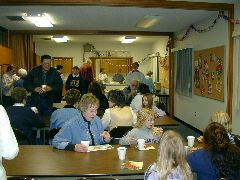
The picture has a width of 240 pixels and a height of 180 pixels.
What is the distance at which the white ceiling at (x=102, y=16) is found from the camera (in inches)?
248

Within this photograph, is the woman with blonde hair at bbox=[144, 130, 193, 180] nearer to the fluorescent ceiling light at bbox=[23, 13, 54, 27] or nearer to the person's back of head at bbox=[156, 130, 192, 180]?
the person's back of head at bbox=[156, 130, 192, 180]

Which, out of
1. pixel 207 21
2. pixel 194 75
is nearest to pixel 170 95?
pixel 194 75

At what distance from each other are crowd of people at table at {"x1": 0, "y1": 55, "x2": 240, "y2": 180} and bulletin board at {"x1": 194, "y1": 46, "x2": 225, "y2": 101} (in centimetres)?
189

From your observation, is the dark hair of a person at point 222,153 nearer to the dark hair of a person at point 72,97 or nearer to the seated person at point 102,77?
the dark hair of a person at point 72,97

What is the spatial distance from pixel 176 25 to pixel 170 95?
2.68 metres

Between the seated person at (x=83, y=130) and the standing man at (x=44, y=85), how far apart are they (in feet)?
7.82

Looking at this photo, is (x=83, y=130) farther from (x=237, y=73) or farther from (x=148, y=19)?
(x=148, y=19)

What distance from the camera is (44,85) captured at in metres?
5.61

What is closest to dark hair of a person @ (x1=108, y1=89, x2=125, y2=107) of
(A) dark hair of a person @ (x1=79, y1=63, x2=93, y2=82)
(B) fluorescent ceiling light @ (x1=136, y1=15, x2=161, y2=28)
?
(B) fluorescent ceiling light @ (x1=136, y1=15, x2=161, y2=28)

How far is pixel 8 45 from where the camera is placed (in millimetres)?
9523

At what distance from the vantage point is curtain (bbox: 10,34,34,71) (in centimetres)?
978

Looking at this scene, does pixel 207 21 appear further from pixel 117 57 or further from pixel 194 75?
pixel 117 57

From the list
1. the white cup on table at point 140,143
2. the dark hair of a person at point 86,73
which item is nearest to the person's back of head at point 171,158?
the white cup on table at point 140,143

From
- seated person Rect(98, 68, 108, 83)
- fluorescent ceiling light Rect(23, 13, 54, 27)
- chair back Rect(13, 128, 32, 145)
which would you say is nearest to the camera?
chair back Rect(13, 128, 32, 145)
